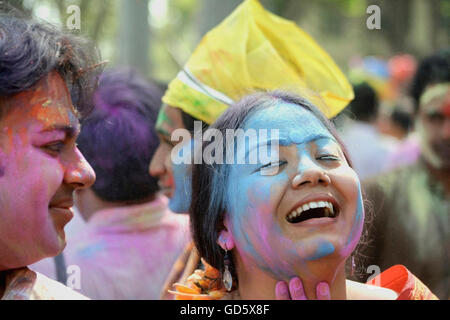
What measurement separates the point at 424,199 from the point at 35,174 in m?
2.83

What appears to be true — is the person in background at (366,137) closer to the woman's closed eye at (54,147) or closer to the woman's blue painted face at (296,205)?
the woman's blue painted face at (296,205)

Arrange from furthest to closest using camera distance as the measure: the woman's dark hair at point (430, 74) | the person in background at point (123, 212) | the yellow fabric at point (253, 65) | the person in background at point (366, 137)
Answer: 1. the person in background at point (366, 137)
2. the woman's dark hair at point (430, 74)
3. the person in background at point (123, 212)
4. the yellow fabric at point (253, 65)

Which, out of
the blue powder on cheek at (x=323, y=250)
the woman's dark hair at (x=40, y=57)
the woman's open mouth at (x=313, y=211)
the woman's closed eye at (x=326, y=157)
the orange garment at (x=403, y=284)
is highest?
the woman's dark hair at (x=40, y=57)

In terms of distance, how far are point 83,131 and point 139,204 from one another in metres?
0.48

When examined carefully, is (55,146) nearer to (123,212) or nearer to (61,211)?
(61,211)

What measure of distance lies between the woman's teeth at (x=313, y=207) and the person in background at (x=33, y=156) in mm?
673

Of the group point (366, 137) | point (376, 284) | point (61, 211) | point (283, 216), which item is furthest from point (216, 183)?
point (366, 137)

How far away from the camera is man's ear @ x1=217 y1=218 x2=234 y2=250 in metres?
2.47

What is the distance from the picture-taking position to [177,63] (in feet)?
11.9

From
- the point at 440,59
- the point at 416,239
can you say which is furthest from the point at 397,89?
the point at 416,239

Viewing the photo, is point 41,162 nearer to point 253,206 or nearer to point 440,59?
point 253,206

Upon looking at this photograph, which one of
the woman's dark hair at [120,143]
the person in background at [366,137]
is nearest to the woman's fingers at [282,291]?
the woman's dark hair at [120,143]

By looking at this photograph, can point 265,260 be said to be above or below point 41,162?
below

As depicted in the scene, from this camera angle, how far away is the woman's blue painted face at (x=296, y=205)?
2281 millimetres
